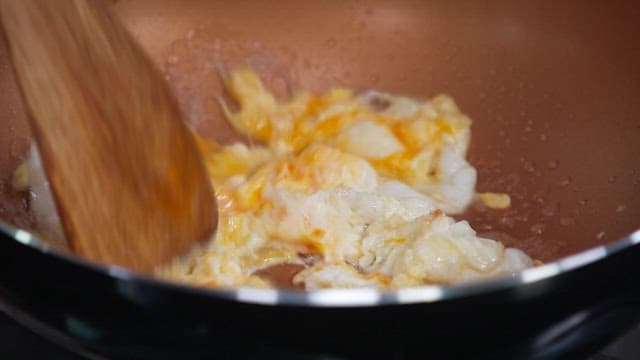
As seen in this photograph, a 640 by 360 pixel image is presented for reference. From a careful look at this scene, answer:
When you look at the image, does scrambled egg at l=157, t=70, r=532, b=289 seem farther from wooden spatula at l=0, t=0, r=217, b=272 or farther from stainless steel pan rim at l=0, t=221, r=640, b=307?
stainless steel pan rim at l=0, t=221, r=640, b=307

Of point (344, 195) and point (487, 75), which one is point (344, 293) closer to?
point (344, 195)

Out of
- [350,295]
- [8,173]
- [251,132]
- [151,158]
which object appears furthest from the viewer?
[251,132]

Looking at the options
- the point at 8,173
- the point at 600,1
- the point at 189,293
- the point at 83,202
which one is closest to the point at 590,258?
the point at 189,293

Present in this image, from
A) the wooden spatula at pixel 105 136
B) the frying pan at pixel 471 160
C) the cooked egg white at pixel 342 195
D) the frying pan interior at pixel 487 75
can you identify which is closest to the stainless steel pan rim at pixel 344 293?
the frying pan at pixel 471 160

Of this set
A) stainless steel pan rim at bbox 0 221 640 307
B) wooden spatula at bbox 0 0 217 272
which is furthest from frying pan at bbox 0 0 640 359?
wooden spatula at bbox 0 0 217 272

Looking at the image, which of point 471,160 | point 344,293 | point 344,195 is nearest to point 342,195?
point 344,195

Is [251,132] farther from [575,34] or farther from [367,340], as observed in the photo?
[367,340]
